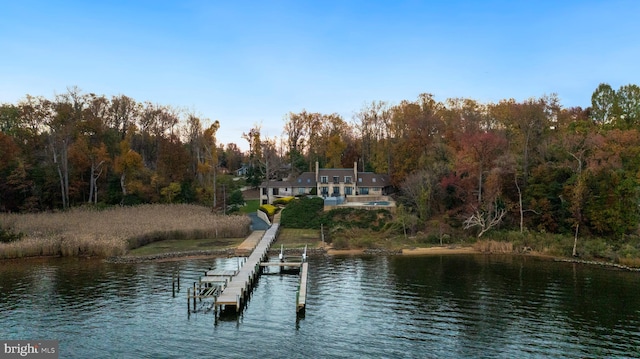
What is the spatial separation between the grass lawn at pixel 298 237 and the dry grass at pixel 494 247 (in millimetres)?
17817

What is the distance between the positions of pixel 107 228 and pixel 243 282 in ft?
83.3

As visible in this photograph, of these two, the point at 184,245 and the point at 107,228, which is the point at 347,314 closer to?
the point at 184,245

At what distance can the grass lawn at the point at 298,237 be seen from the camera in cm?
5075

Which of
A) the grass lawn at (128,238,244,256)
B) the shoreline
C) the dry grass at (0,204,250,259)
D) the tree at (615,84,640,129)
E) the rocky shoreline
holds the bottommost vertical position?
the rocky shoreline

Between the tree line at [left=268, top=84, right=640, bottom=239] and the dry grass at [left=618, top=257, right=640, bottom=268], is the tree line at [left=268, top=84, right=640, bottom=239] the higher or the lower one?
the higher one

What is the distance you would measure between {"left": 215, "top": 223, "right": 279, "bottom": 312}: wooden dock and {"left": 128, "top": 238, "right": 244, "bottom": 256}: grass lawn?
4.28 meters

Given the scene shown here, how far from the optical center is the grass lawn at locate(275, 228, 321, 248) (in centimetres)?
5075

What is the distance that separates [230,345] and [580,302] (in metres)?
23.3

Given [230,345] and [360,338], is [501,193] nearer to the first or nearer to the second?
[360,338]

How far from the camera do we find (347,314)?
1086 inches

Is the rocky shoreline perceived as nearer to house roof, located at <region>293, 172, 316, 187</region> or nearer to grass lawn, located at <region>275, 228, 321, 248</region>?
grass lawn, located at <region>275, 228, 321, 248</region>

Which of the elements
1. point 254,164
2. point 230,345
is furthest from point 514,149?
point 254,164

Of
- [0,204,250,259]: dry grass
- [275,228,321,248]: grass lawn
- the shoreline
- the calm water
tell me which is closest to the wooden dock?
the calm water

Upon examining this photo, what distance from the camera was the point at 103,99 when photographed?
264ft
